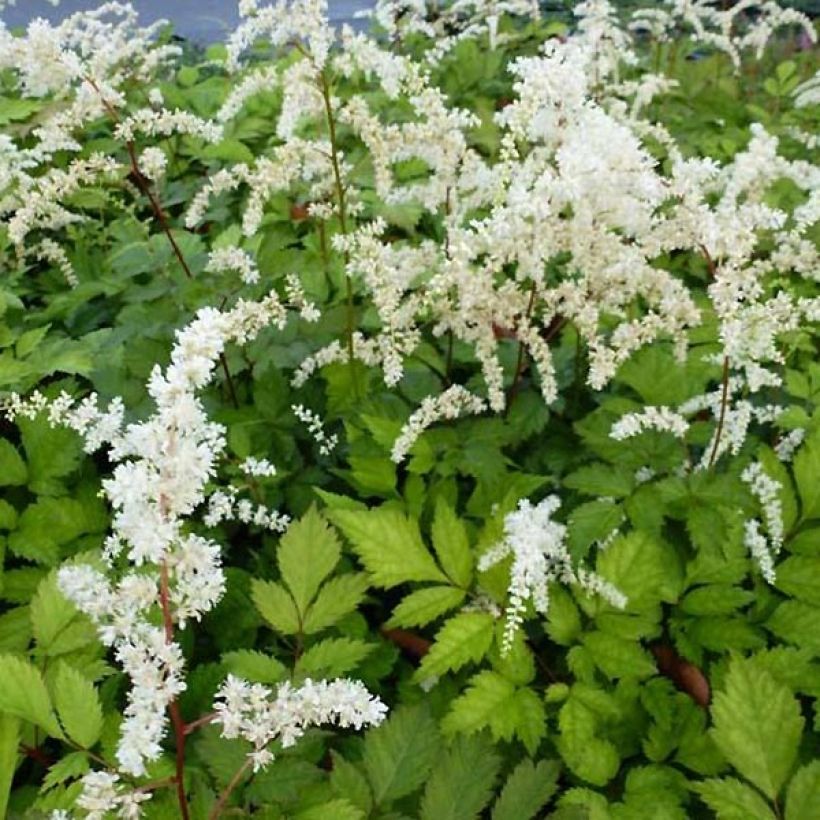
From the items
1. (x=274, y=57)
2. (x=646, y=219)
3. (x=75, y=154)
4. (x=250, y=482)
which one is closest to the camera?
(x=646, y=219)

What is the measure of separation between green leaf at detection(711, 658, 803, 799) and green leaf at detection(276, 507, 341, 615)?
919mm

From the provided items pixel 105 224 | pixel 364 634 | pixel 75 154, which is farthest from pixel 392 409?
pixel 75 154

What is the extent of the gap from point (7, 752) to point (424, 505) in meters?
1.20

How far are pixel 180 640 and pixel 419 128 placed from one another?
1524mm

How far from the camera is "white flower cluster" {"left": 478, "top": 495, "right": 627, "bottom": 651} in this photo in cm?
191

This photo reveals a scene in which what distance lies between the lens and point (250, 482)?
2.53 m

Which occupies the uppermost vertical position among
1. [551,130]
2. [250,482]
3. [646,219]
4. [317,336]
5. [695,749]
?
[551,130]

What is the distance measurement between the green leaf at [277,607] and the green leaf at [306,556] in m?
0.02

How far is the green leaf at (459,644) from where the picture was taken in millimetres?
1977

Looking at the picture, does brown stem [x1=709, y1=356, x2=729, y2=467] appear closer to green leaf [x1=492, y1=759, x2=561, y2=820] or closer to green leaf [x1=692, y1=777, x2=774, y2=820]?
green leaf [x1=692, y1=777, x2=774, y2=820]

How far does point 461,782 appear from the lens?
5.68 ft

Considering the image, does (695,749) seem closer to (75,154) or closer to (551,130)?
(551,130)

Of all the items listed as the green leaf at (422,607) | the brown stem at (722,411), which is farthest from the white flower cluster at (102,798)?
the brown stem at (722,411)

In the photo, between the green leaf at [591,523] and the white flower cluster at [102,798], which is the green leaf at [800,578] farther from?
the white flower cluster at [102,798]
